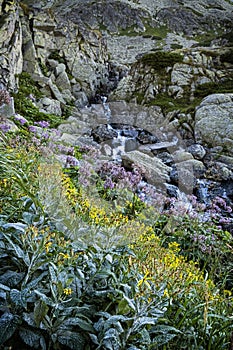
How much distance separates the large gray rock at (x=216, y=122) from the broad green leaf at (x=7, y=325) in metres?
8.32

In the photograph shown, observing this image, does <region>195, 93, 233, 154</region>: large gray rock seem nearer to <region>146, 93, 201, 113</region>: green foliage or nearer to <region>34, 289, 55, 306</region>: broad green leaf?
<region>146, 93, 201, 113</region>: green foliage

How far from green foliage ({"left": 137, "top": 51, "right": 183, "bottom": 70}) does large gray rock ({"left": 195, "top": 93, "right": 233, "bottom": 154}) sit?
12.5 feet

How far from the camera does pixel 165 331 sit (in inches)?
48.0

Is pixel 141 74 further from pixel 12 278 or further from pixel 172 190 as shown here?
pixel 12 278

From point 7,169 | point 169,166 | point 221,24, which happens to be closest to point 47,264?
point 7,169

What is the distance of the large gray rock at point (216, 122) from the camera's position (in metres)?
8.92

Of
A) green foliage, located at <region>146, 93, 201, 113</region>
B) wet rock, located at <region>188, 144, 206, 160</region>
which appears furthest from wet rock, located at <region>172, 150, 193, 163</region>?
green foliage, located at <region>146, 93, 201, 113</region>

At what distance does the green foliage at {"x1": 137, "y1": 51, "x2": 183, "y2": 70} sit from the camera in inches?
510

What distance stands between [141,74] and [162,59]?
107 cm

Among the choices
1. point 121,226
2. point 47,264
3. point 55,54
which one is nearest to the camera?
point 47,264

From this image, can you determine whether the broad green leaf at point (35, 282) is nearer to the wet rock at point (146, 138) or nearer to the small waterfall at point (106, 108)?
the wet rock at point (146, 138)

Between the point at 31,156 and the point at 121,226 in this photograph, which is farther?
the point at 31,156

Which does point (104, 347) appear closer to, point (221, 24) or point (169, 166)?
point (169, 166)

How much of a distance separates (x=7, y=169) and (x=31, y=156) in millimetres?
902
